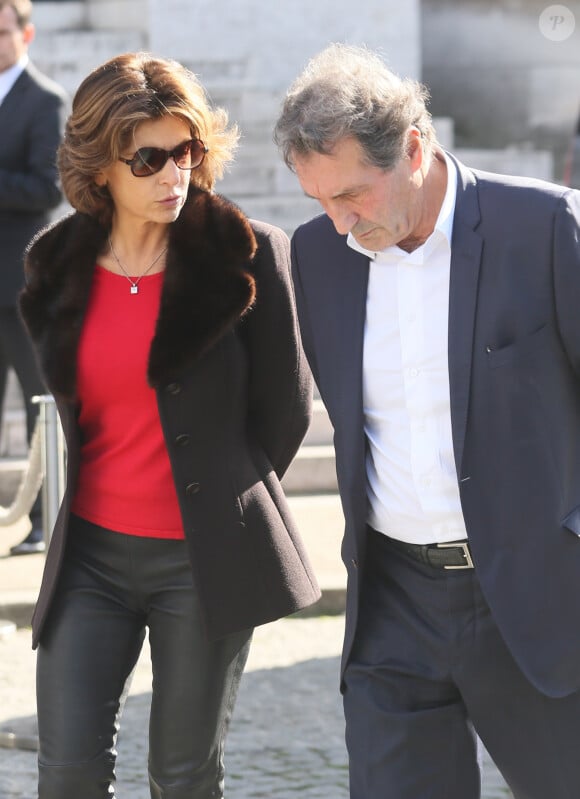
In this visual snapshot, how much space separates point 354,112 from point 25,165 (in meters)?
4.06

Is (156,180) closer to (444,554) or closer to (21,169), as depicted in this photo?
(444,554)

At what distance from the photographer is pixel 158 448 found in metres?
3.40

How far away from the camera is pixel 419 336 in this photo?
291cm

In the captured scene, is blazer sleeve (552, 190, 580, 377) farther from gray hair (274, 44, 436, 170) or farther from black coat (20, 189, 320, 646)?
black coat (20, 189, 320, 646)

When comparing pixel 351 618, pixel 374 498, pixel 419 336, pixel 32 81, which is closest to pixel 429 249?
pixel 419 336

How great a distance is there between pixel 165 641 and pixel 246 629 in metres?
0.17

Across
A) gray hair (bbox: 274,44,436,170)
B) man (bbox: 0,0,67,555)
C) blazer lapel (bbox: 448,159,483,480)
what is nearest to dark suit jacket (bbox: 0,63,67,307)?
man (bbox: 0,0,67,555)

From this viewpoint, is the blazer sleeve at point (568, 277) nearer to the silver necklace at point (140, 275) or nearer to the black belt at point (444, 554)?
the black belt at point (444, 554)

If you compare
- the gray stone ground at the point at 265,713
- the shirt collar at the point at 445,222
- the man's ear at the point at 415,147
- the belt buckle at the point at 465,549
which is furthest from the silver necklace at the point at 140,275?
the gray stone ground at the point at 265,713

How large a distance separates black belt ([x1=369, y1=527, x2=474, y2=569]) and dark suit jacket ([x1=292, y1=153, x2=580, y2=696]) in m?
0.05

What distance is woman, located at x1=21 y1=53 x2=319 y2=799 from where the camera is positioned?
3350mm

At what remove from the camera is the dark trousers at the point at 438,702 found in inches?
116

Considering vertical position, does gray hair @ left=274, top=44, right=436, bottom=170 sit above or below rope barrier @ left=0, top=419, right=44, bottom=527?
above

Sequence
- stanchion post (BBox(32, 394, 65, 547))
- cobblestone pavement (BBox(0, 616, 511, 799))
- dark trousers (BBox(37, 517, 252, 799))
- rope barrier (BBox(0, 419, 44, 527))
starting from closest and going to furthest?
1. dark trousers (BBox(37, 517, 252, 799))
2. cobblestone pavement (BBox(0, 616, 511, 799))
3. stanchion post (BBox(32, 394, 65, 547))
4. rope barrier (BBox(0, 419, 44, 527))
